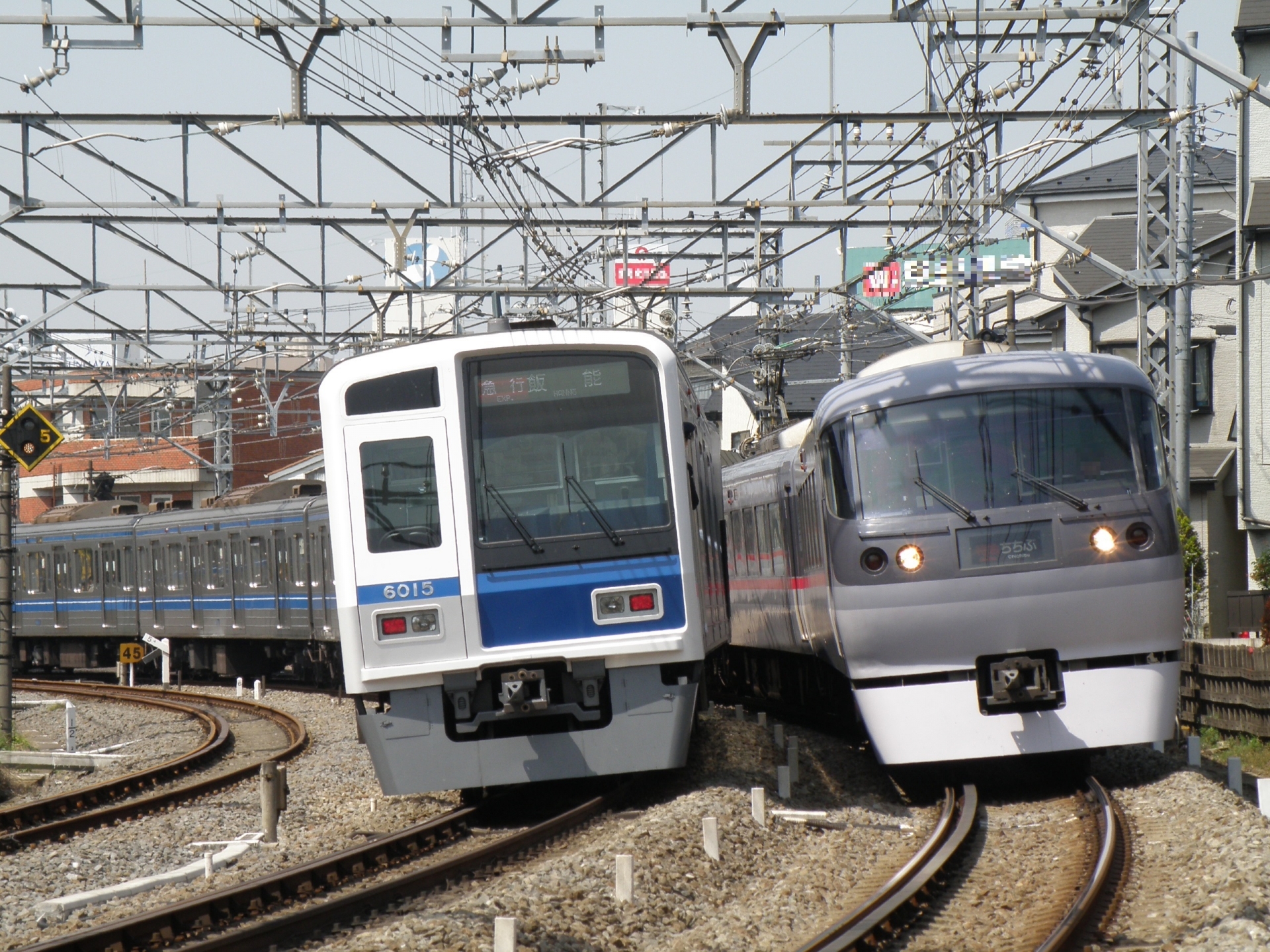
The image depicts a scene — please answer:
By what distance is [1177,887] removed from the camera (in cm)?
702

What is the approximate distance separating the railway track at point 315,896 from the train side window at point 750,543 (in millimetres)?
7683

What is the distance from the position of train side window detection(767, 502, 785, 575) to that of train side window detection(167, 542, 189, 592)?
1256 cm

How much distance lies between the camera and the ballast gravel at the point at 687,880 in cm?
640

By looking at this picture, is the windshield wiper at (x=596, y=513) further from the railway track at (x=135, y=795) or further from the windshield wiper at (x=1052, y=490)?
the railway track at (x=135, y=795)

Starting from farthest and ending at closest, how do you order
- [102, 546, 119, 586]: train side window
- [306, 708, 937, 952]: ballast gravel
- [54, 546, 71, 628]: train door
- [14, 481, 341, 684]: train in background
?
[54, 546, 71, 628]: train door → [102, 546, 119, 586]: train side window → [14, 481, 341, 684]: train in background → [306, 708, 937, 952]: ballast gravel

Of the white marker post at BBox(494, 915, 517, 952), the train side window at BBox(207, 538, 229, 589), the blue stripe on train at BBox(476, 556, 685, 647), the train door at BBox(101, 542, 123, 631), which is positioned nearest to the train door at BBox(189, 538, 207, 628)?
the train side window at BBox(207, 538, 229, 589)

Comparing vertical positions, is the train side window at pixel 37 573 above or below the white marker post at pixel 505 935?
above

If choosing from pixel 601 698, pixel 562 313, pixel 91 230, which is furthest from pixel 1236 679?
pixel 91 230

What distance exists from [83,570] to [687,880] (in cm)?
2330

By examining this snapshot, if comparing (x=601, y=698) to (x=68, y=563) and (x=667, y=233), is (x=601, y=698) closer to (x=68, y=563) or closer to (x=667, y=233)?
(x=667, y=233)

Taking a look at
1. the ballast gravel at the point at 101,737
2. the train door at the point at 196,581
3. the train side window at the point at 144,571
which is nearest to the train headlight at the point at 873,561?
the ballast gravel at the point at 101,737

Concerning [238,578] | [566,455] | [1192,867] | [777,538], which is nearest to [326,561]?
[238,578]

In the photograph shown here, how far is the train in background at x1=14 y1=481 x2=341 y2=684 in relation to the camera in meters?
21.8

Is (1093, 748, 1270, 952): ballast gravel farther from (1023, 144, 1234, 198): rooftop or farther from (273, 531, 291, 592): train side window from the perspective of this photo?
(1023, 144, 1234, 198): rooftop
